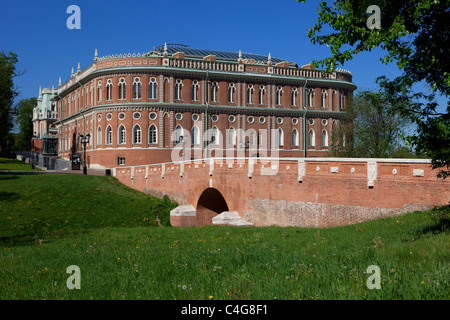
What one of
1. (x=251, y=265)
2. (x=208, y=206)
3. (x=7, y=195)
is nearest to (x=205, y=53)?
(x=208, y=206)

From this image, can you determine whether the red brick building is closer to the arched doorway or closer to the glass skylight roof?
the glass skylight roof

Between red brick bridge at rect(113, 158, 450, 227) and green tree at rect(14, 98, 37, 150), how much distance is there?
94.6 meters

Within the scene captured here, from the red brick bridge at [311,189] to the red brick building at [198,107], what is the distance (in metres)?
22.1

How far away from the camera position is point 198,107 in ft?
178

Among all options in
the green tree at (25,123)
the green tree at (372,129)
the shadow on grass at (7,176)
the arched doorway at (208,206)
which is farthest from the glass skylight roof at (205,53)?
the green tree at (25,123)

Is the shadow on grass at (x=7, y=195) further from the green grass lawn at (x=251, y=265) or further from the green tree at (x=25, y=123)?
the green tree at (x=25, y=123)

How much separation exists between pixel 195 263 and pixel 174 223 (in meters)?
21.3

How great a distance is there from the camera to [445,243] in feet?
30.8

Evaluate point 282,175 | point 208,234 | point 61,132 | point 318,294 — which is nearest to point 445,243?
point 318,294

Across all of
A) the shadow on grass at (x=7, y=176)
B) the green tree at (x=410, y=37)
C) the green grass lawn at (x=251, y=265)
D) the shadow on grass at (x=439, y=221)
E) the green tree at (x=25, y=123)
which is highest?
the green tree at (x=25, y=123)

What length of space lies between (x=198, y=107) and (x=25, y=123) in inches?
3125

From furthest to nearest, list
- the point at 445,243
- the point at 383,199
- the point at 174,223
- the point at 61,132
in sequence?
1. the point at 61,132
2. the point at 174,223
3. the point at 383,199
4. the point at 445,243

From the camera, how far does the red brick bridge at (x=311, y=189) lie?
1552 centimetres

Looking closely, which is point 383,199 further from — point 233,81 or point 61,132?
point 61,132
